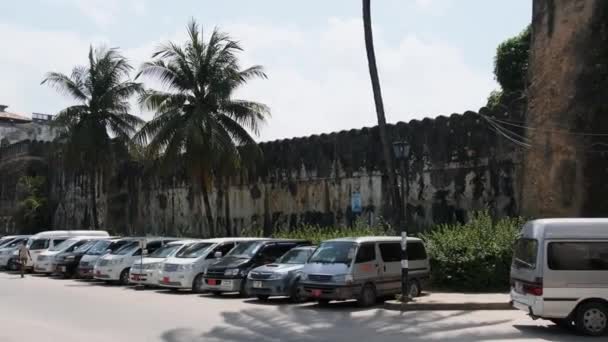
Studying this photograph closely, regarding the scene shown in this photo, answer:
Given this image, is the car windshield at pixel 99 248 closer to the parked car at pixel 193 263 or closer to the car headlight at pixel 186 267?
the parked car at pixel 193 263

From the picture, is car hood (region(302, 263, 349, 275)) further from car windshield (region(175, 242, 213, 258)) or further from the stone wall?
the stone wall

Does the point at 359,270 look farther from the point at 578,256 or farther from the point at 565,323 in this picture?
the point at 578,256

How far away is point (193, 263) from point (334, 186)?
37.6ft

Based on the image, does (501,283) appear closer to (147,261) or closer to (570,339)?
(570,339)

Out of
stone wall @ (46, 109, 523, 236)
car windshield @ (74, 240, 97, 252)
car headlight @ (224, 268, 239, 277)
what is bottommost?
car headlight @ (224, 268, 239, 277)

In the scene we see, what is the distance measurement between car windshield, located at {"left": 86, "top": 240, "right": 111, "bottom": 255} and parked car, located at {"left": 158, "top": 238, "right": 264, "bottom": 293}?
5.41 metres

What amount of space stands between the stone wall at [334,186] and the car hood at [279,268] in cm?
719

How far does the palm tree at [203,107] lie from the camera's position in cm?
3127

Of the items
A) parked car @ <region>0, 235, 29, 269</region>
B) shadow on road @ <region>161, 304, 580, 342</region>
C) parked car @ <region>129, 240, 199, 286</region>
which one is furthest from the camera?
parked car @ <region>0, 235, 29, 269</region>

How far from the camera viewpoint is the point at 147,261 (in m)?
23.2

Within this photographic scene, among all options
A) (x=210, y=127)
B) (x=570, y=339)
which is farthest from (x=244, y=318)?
(x=210, y=127)

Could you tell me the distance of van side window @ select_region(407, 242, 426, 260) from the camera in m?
18.5

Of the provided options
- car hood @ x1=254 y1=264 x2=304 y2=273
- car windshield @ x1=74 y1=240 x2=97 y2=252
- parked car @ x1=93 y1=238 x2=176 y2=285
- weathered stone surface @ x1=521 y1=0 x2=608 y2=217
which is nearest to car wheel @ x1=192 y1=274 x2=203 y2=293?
car hood @ x1=254 y1=264 x2=304 y2=273

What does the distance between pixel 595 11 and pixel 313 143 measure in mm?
14213
